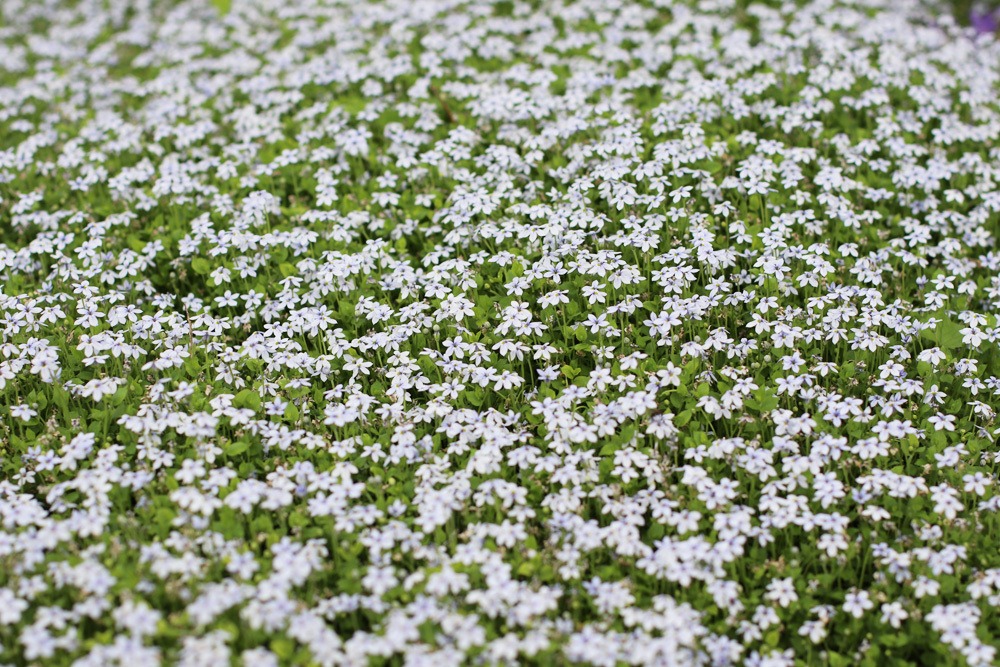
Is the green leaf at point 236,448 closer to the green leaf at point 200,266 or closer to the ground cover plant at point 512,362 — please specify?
the ground cover plant at point 512,362

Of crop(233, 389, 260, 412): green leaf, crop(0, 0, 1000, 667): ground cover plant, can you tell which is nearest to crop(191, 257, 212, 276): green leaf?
crop(0, 0, 1000, 667): ground cover plant

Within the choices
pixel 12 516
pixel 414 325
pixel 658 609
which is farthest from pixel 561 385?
pixel 12 516

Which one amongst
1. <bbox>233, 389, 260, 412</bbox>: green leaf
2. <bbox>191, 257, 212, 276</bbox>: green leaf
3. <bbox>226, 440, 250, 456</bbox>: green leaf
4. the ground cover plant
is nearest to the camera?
the ground cover plant

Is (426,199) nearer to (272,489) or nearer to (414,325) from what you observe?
(414,325)

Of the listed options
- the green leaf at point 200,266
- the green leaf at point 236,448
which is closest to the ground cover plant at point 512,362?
the green leaf at point 200,266

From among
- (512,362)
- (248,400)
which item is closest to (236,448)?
(248,400)

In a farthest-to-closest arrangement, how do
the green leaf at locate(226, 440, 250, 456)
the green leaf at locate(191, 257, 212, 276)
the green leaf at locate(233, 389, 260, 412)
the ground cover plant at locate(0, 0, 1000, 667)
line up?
the green leaf at locate(191, 257, 212, 276) → the green leaf at locate(233, 389, 260, 412) → the green leaf at locate(226, 440, 250, 456) → the ground cover plant at locate(0, 0, 1000, 667)

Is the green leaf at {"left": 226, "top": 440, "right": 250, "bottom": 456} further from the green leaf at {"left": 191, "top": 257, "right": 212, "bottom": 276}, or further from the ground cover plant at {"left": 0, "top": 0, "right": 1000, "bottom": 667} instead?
the green leaf at {"left": 191, "top": 257, "right": 212, "bottom": 276}

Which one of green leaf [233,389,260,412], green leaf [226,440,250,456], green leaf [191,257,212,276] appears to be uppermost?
green leaf [191,257,212,276]
